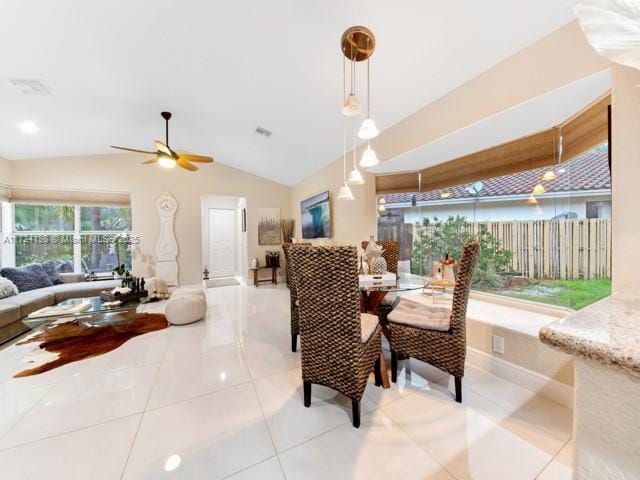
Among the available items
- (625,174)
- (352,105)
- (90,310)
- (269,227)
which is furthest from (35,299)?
(625,174)

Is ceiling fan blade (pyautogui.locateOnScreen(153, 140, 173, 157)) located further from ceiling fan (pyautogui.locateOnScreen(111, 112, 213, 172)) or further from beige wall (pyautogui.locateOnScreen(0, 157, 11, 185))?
beige wall (pyautogui.locateOnScreen(0, 157, 11, 185))

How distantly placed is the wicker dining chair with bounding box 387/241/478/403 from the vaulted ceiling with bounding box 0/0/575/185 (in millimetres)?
1485

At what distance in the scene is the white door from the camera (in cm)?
719

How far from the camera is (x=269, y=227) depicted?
20.5 ft

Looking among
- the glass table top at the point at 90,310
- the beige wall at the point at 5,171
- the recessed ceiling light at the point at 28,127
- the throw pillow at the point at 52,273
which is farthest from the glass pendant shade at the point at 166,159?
the beige wall at the point at 5,171

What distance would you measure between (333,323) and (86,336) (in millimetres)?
3134

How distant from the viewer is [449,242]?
298cm

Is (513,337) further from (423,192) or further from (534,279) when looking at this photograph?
(423,192)

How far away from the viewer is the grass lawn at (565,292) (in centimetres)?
184

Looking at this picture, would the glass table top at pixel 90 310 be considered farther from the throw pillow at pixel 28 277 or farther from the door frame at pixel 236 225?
the door frame at pixel 236 225

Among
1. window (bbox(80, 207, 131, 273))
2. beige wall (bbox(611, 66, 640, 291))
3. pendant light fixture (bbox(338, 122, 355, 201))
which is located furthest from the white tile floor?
window (bbox(80, 207, 131, 273))

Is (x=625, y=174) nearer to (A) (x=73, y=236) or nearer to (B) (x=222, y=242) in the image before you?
(A) (x=73, y=236)

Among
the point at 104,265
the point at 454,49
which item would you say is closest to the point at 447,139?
the point at 454,49

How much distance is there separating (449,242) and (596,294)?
1.30 meters
